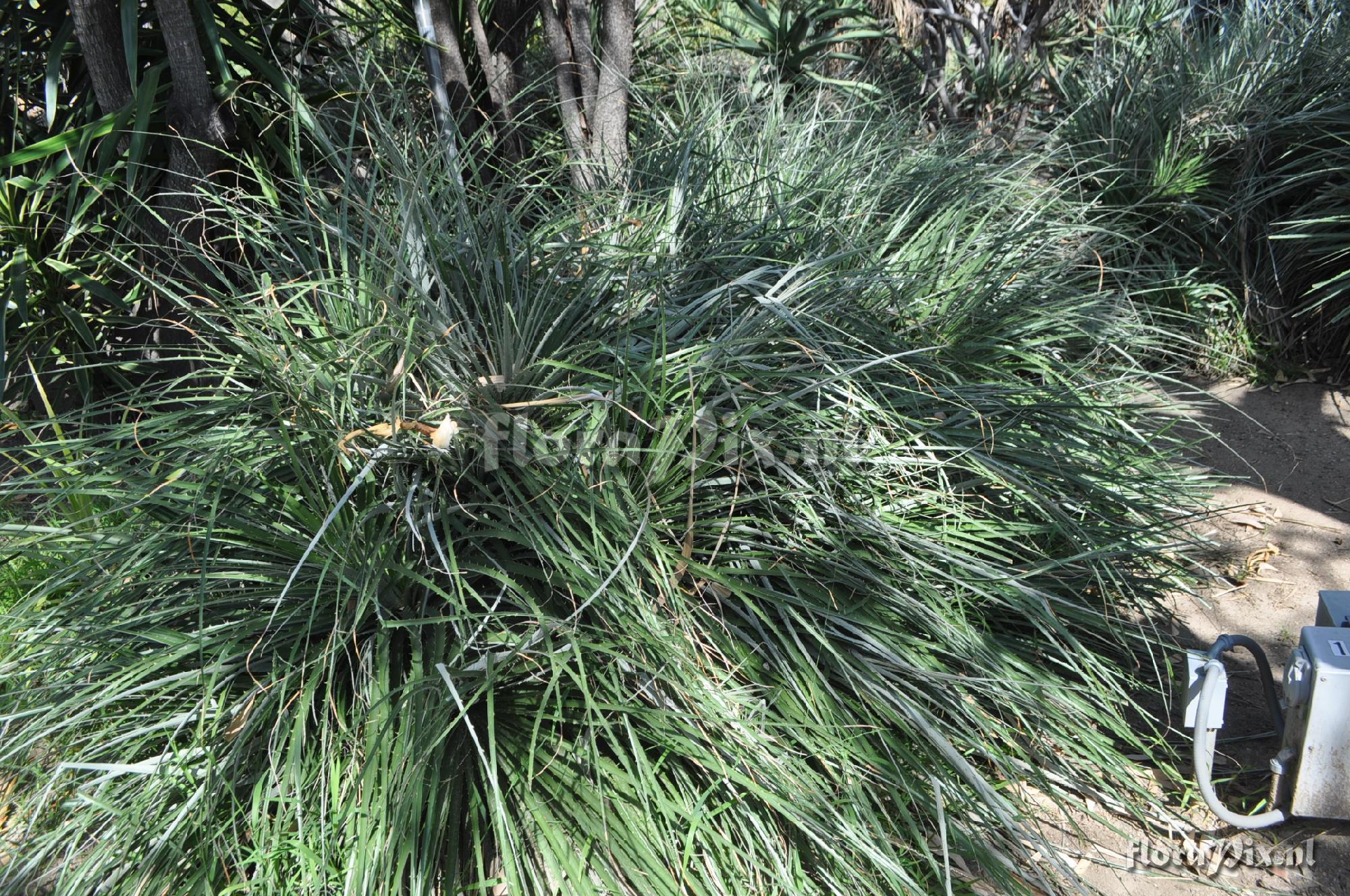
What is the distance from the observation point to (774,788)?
7.41 feet

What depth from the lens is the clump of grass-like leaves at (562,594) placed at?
2.19 metres

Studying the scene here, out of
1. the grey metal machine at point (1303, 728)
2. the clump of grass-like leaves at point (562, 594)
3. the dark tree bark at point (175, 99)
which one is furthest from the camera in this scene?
the dark tree bark at point (175, 99)

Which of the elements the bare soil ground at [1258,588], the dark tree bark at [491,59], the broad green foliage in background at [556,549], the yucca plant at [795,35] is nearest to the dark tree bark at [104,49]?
the broad green foliage in background at [556,549]

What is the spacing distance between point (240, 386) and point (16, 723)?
995 mm

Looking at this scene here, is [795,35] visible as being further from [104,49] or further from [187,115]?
[104,49]

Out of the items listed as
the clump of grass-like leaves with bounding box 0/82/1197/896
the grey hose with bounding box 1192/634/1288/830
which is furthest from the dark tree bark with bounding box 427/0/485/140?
the grey hose with bounding box 1192/634/1288/830

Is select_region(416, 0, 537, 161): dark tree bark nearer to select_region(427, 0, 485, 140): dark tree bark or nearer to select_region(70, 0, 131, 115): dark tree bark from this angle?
select_region(427, 0, 485, 140): dark tree bark

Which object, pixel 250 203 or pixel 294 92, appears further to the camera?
pixel 250 203

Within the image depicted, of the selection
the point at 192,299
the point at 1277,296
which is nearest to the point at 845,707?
the point at 192,299

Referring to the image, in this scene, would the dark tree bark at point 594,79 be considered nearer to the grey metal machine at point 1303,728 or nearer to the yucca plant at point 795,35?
the yucca plant at point 795,35

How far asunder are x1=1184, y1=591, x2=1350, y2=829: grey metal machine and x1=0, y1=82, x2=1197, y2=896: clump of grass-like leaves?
19cm

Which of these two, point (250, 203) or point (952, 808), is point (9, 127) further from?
point (952, 808)

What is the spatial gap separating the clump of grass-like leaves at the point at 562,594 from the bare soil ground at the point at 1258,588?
0.72ft

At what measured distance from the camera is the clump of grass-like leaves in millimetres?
2193
